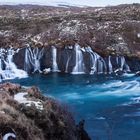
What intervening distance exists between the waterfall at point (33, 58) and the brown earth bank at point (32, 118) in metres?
32.5

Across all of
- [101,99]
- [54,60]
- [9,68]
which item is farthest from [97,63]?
[101,99]

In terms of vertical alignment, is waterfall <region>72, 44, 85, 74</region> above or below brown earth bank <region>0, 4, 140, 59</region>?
below

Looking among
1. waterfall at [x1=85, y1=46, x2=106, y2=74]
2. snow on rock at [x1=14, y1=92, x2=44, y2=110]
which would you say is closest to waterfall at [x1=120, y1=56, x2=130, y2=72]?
waterfall at [x1=85, y1=46, x2=106, y2=74]

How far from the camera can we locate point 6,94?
2248cm

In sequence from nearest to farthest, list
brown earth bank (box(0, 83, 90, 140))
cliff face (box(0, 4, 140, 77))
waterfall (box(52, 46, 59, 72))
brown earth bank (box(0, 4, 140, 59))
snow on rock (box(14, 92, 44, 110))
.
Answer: brown earth bank (box(0, 83, 90, 140)) → snow on rock (box(14, 92, 44, 110)) → cliff face (box(0, 4, 140, 77)) → waterfall (box(52, 46, 59, 72)) → brown earth bank (box(0, 4, 140, 59))

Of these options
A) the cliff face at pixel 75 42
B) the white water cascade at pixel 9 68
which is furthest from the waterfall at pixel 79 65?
the white water cascade at pixel 9 68

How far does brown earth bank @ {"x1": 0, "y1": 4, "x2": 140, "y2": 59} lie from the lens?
6112cm

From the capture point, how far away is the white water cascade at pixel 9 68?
55.1m

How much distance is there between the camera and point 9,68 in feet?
185

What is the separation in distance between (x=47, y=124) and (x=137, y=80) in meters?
29.5

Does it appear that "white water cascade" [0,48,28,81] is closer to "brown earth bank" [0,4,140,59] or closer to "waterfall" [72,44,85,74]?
"brown earth bank" [0,4,140,59]

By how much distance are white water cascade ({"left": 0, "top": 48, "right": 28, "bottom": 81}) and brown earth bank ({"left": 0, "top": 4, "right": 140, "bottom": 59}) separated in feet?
8.11

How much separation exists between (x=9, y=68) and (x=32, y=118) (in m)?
36.1

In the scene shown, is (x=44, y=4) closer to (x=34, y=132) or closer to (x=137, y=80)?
(x=137, y=80)
